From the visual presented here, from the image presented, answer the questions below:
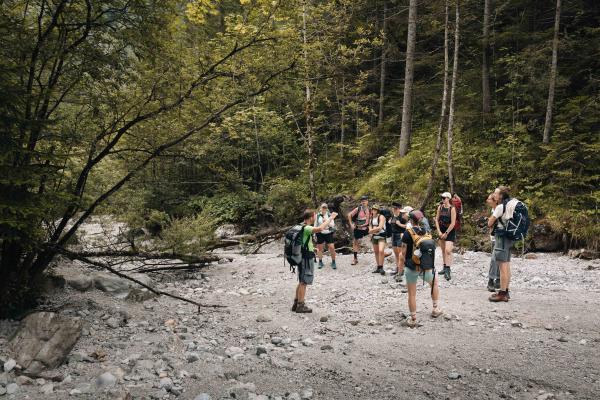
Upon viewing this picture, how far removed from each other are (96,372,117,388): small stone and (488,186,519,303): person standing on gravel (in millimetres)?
7194

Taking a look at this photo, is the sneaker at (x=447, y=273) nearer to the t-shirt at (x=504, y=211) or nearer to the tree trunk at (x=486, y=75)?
the t-shirt at (x=504, y=211)

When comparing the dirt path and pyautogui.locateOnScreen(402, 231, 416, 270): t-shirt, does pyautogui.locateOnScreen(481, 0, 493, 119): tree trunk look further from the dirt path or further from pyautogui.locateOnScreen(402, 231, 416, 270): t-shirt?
pyautogui.locateOnScreen(402, 231, 416, 270): t-shirt

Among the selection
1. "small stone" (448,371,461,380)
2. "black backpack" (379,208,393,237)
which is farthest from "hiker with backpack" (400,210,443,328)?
"black backpack" (379,208,393,237)

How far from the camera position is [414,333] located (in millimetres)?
6559

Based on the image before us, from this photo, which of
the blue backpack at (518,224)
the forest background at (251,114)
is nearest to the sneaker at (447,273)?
the blue backpack at (518,224)

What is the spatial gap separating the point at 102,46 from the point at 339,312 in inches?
260

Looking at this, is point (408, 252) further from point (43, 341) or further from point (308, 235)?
point (43, 341)

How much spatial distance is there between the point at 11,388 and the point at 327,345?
4.22m

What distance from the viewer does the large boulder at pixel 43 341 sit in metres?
5.01

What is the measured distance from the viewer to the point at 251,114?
11891 millimetres

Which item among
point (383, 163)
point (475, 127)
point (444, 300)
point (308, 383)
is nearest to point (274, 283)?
point (444, 300)

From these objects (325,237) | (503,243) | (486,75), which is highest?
(486,75)

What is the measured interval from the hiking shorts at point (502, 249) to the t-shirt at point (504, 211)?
0.36m

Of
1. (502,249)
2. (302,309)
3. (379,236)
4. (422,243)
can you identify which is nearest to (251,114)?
(379,236)
